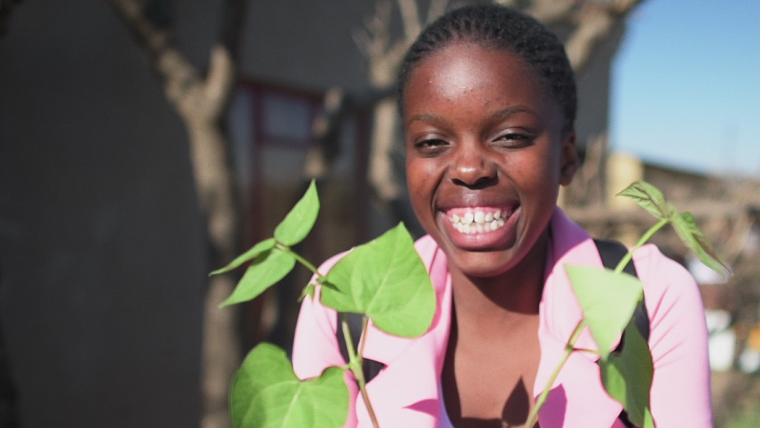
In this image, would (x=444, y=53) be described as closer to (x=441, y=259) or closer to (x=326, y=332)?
(x=441, y=259)

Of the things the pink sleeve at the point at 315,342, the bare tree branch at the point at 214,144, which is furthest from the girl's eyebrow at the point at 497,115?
the bare tree branch at the point at 214,144

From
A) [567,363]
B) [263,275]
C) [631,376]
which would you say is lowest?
[567,363]

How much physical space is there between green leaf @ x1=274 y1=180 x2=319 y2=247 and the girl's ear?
2.07 feet

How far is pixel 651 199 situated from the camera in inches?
30.6

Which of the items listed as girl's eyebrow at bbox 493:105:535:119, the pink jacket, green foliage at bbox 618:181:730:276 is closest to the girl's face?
girl's eyebrow at bbox 493:105:535:119

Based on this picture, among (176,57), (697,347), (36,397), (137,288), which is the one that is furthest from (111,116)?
(697,347)

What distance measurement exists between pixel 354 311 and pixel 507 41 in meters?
0.64

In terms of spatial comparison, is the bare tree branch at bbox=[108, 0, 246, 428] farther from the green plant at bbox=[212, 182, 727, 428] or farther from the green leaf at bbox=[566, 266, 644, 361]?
the green leaf at bbox=[566, 266, 644, 361]

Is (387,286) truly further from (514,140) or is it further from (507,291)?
(507,291)

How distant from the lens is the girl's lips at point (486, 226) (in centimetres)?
111

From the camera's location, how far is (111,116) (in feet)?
12.8

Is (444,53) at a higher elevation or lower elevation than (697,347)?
higher

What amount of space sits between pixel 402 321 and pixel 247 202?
416cm

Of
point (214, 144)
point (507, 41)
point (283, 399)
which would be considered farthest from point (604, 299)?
point (214, 144)
